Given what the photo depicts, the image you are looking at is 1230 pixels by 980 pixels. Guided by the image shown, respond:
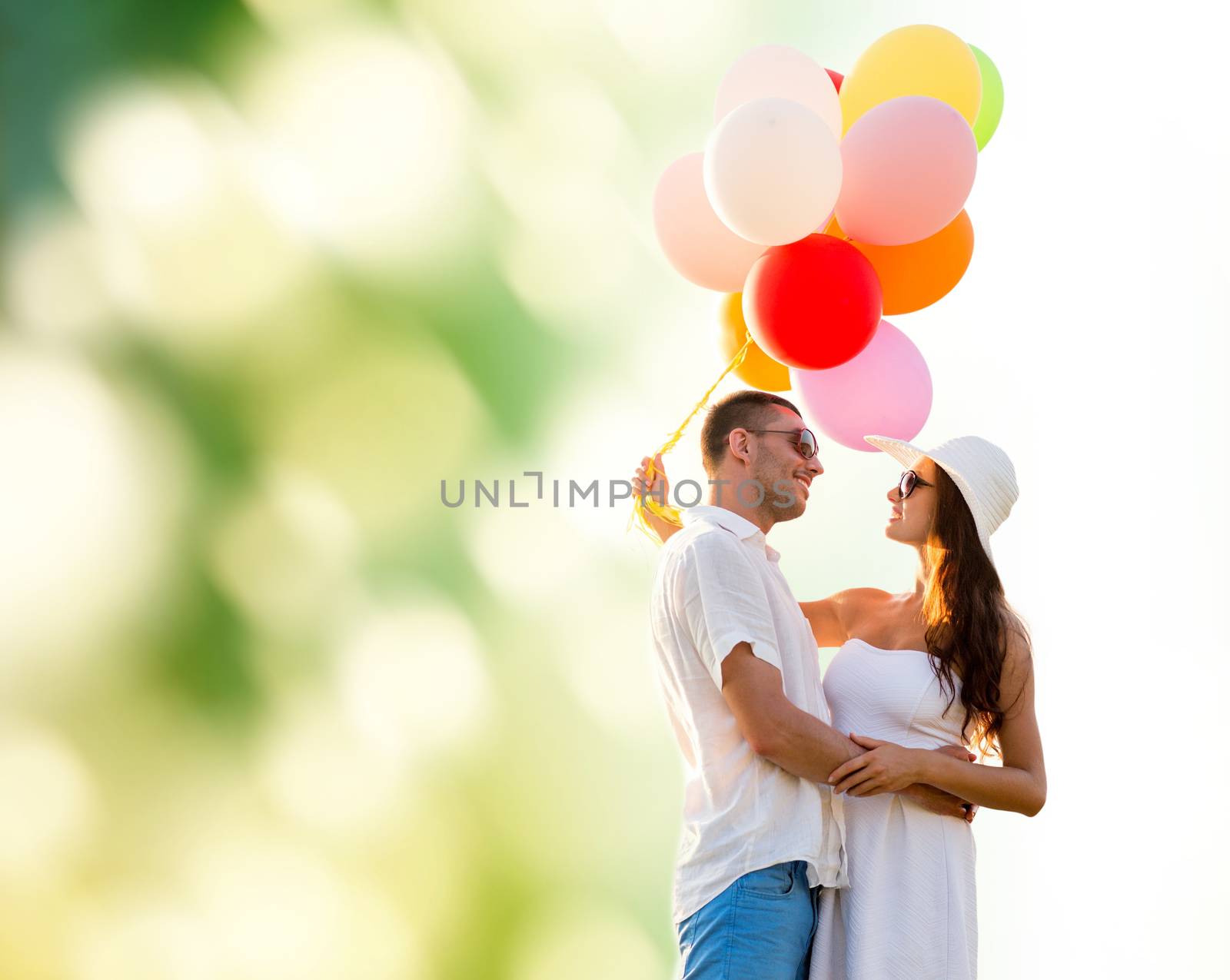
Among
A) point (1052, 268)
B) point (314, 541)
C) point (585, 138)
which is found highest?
point (585, 138)

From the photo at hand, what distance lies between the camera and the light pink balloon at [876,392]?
1.90 m

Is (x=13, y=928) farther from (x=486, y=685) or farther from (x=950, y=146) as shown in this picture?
(x=950, y=146)

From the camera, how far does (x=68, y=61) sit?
10.0ft

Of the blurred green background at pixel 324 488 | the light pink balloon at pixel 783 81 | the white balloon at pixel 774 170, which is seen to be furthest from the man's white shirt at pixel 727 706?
the blurred green background at pixel 324 488

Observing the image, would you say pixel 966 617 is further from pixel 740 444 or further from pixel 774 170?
pixel 774 170

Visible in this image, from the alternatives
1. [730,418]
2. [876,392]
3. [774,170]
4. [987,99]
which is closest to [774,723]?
[730,418]

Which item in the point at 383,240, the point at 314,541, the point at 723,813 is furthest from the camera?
the point at 383,240

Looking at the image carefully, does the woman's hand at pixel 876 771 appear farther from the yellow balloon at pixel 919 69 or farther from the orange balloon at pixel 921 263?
the yellow balloon at pixel 919 69

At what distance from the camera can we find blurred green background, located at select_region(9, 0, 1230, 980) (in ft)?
8.75

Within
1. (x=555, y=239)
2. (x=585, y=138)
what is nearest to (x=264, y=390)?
(x=555, y=239)

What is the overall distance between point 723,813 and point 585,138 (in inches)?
80.9

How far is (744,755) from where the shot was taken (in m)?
1.53

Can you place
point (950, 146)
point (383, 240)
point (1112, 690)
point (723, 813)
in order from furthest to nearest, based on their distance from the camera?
1. point (383, 240)
2. point (1112, 690)
3. point (950, 146)
4. point (723, 813)

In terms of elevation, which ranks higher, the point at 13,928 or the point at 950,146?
the point at 950,146
